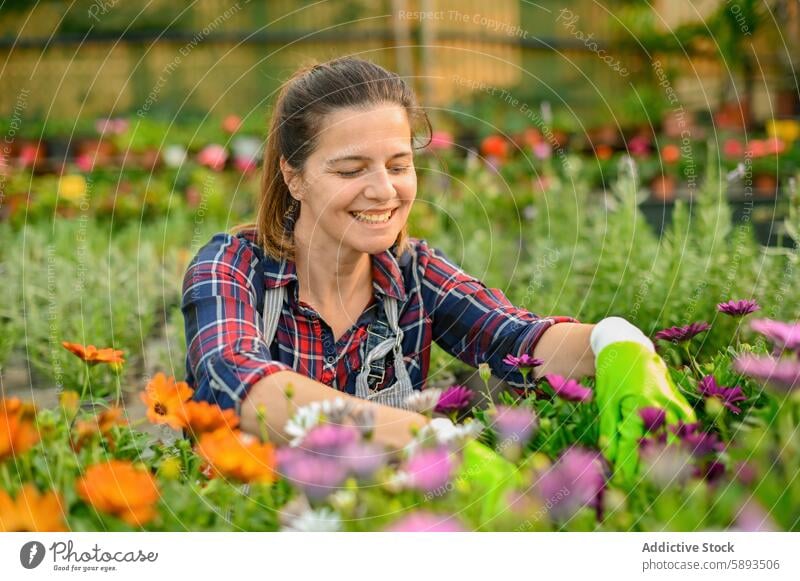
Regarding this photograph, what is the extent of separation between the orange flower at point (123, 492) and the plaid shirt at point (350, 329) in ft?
1.28

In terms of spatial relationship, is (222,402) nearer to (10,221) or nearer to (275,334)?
(275,334)

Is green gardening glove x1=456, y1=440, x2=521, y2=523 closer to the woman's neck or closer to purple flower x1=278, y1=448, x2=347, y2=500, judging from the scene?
purple flower x1=278, y1=448, x2=347, y2=500

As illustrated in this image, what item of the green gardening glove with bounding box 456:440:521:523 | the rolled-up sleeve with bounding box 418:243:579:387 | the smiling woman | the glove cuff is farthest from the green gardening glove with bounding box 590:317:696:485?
the rolled-up sleeve with bounding box 418:243:579:387

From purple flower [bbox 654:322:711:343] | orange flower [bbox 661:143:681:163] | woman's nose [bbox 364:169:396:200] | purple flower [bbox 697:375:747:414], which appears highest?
woman's nose [bbox 364:169:396:200]

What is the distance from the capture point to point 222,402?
1247mm

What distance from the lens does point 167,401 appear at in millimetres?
1051

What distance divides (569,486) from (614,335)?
321 millimetres

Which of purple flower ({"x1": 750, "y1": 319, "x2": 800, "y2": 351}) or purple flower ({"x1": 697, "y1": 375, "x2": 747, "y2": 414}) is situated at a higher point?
purple flower ({"x1": 750, "y1": 319, "x2": 800, "y2": 351})

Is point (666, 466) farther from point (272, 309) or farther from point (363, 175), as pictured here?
point (272, 309)

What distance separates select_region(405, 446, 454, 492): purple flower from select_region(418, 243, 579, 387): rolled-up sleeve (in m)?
0.56

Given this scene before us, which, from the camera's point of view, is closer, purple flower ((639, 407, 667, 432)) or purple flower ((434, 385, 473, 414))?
purple flower ((639, 407, 667, 432))

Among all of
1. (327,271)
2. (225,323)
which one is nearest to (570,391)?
(225,323)

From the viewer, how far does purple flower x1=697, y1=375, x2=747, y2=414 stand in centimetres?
109

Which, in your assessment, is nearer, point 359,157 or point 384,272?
point 359,157
